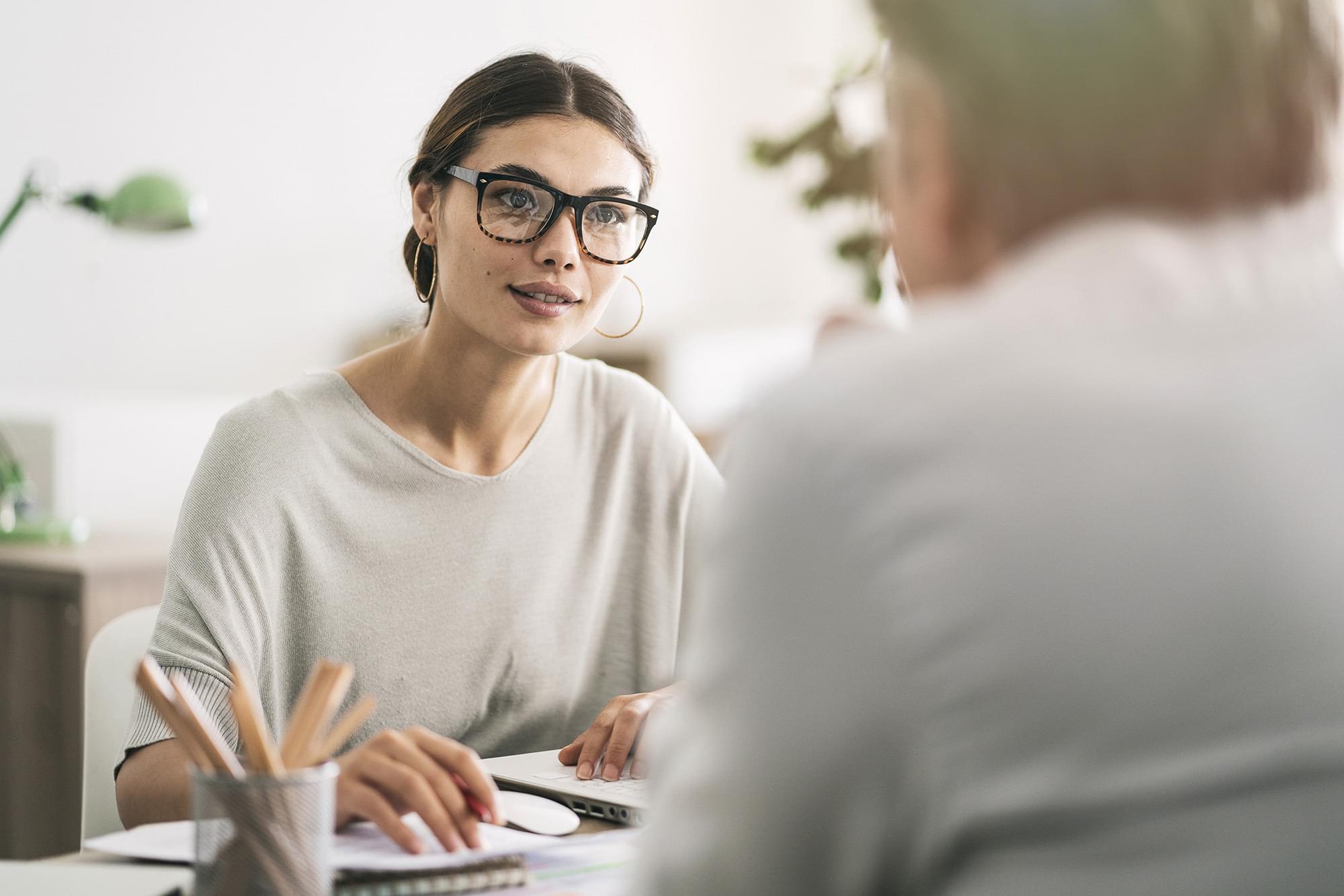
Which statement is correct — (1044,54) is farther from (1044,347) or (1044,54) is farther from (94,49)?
(94,49)

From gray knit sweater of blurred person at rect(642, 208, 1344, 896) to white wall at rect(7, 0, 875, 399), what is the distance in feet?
6.78

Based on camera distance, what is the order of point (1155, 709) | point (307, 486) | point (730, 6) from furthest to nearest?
1. point (730, 6)
2. point (307, 486)
3. point (1155, 709)

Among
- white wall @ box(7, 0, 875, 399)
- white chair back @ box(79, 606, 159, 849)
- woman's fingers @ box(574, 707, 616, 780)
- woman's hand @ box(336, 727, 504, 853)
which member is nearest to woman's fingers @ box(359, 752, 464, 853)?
woman's hand @ box(336, 727, 504, 853)

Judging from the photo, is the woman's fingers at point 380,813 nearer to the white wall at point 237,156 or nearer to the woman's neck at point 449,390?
the woman's neck at point 449,390

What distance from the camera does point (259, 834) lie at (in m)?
0.72

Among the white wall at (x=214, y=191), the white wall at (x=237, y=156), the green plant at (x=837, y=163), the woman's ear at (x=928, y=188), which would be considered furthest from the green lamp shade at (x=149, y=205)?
the woman's ear at (x=928, y=188)

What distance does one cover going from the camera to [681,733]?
0.54 m

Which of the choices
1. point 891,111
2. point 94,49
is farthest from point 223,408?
point 891,111

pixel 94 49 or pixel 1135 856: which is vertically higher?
pixel 94 49

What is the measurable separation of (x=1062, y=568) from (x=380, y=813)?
54cm

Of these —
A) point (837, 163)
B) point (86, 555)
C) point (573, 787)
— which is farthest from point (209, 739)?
point (837, 163)

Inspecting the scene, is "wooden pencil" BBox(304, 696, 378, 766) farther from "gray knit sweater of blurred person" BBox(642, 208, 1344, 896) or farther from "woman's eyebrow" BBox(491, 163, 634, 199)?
"woman's eyebrow" BBox(491, 163, 634, 199)

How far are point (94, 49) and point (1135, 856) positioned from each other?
359 centimetres

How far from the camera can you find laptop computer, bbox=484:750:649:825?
3.36ft
